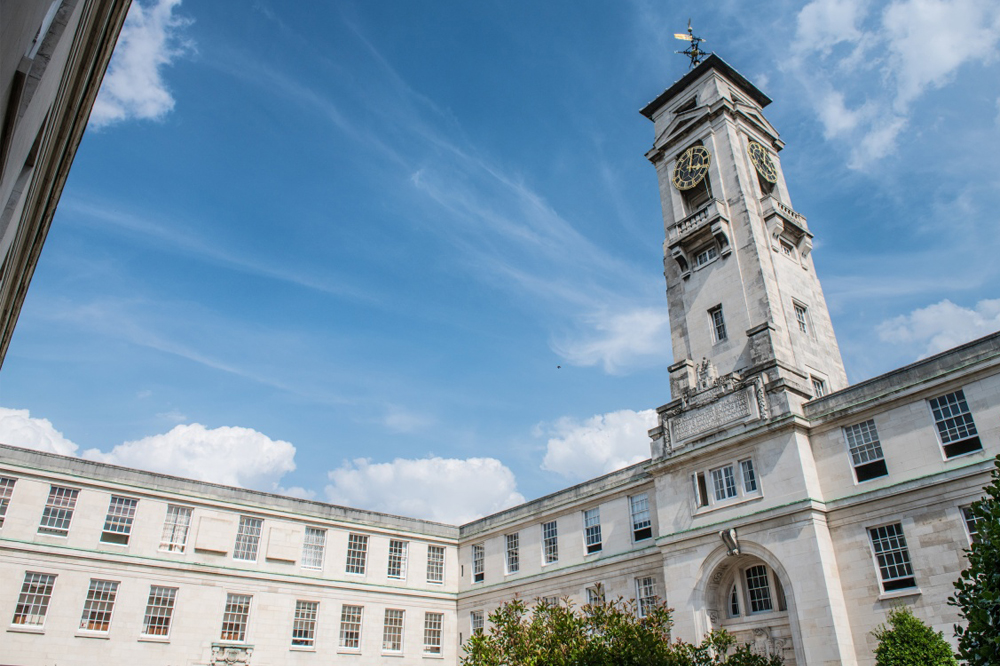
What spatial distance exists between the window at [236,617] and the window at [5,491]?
10299 mm

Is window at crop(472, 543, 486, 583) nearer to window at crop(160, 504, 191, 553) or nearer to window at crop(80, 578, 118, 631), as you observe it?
window at crop(160, 504, 191, 553)

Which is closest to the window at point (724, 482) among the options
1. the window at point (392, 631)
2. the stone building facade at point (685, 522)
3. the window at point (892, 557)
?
the stone building facade at point (685, 522)

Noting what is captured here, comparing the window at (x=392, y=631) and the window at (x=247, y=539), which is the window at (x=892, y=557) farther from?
the window at (x=247, y=539)

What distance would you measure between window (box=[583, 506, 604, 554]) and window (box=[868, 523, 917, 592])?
1303cm

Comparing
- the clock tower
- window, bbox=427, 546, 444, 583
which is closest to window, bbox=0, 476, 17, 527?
window, bbox=427, 546, 444, 583

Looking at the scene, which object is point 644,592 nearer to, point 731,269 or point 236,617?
point 731,269

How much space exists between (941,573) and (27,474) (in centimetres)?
3561

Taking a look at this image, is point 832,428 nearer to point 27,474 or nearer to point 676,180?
point 676,180

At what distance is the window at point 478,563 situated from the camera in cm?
3959

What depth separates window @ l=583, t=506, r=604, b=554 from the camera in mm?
33531

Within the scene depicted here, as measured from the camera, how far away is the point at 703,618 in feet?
85.7

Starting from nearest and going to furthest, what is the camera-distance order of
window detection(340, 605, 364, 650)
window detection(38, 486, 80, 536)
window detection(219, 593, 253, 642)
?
window detection(38, 486, 80, 536) → window detection(219, 593, 253, 642) → window detection(340, 605, 364, 650)

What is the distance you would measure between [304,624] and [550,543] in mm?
13119

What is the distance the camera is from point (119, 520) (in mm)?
32219
